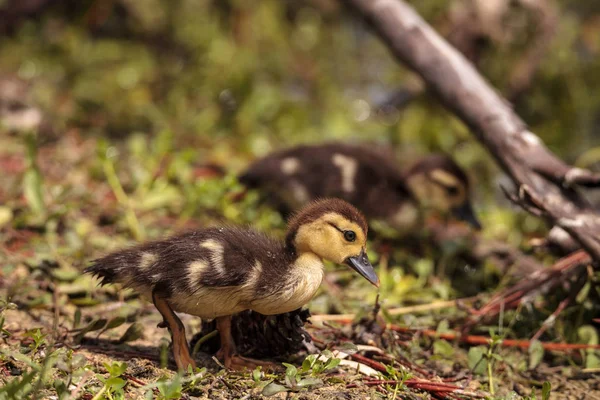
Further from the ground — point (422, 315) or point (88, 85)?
point (88, 85)

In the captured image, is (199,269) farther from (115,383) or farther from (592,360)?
(592,360)

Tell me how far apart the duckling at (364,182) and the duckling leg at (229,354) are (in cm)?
163

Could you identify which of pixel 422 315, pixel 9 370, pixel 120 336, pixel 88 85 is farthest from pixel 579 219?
pixel 88 85

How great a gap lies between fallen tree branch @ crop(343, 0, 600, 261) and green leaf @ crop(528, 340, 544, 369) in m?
0.43

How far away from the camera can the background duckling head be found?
176 inches

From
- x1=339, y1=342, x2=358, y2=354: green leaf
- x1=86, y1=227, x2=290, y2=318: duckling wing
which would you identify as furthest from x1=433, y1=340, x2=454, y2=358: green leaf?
x1=86, y1=227, x2=290, y2=318: duckling wing

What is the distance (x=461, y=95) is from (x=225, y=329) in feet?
6.28

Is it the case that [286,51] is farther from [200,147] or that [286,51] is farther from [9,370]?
[9,370]

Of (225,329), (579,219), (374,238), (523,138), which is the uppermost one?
(523,138)

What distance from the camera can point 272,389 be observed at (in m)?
2.38

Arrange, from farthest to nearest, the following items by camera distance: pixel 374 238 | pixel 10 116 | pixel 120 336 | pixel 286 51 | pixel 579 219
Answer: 1. pixel 286 51
2. pixel 10 116
3. pixel 374 238
4. pixel 579 219
5. pixel 120 336

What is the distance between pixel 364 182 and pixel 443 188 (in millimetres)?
455

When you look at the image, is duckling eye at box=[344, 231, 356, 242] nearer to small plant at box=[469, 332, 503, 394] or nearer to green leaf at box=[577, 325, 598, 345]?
small plant at box=[469, 332, 503, 394]

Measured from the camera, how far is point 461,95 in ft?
13.2
